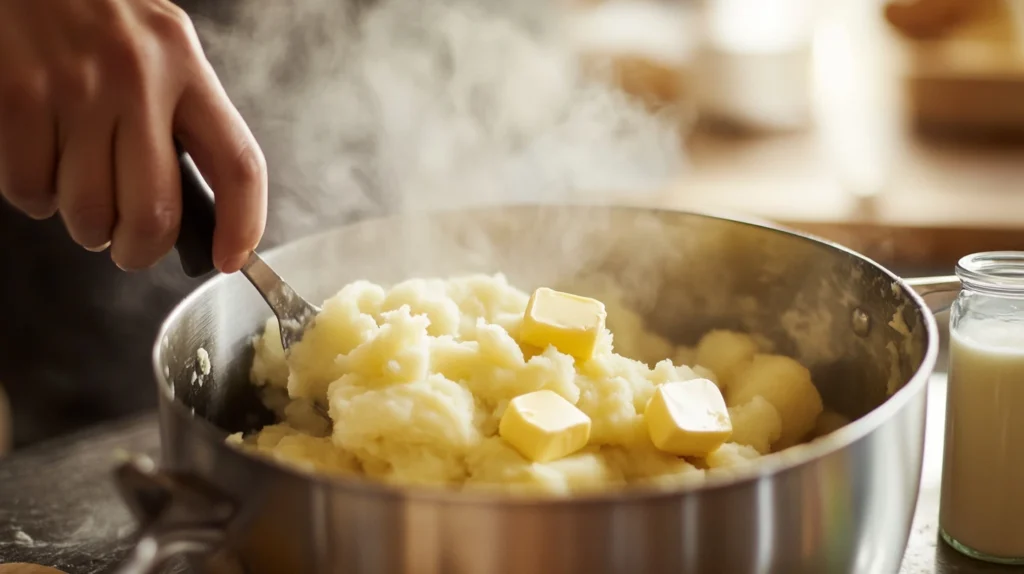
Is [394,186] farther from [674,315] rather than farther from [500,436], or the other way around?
[500,436]

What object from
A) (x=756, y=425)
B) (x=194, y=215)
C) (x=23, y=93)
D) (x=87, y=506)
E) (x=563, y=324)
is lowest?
(x=87, y=506)

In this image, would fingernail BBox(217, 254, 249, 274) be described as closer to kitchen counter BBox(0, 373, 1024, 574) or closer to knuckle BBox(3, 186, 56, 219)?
knuckle BBox(3, 186, 56, 219)

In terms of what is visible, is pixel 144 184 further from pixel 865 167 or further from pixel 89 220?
pixel 865 167

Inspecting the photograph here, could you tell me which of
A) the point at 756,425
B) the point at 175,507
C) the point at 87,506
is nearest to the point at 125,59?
the point at 175,507

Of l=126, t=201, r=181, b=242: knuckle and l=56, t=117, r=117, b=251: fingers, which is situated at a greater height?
l=56, t=117, r=117, b=251: fingers

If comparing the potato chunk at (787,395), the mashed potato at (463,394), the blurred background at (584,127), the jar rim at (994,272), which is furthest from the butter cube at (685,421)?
the blurred background at (584,127)

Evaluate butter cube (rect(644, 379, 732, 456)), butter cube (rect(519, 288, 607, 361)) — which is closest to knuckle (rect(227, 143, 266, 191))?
butter cube (rect(519, 288, 607, 361))
